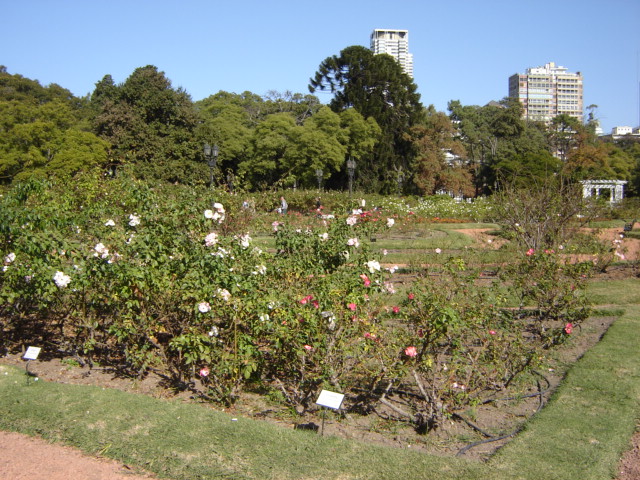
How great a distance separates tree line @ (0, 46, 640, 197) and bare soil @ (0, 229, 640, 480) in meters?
21.1

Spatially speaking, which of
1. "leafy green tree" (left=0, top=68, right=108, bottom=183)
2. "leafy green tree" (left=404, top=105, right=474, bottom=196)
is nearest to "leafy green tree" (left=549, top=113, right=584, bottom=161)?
"leafy green tree" (left=404, top=105, right=474, bottom=196)

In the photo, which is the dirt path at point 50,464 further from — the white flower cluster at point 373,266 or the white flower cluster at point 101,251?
the white flower cluster at point 373,266

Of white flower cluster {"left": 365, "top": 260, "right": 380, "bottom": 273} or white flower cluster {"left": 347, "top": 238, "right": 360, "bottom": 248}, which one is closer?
white flower cluster {"left": 365, "top": 260, "right": 380, "bottom": 273}

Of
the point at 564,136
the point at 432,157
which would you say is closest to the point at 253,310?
the point at 432,157

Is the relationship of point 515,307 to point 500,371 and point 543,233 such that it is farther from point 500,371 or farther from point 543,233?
point 500,371

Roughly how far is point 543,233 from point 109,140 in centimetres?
2632

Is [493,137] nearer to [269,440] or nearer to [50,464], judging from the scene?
[269,440]

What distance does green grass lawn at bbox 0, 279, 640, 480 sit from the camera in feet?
11.7

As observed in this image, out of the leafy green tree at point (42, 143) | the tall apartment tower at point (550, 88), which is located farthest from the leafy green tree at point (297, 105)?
the tall apartment tower at point (550, 88)

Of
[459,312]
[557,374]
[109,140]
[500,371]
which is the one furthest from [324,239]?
[109,140]

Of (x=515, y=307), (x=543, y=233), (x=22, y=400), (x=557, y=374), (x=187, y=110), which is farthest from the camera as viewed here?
(x=187, y=110)

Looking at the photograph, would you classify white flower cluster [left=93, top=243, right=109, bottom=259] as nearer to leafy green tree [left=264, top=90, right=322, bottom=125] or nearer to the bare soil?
the bare soil

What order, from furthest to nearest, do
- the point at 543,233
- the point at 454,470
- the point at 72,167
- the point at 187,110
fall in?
1. the point at 187,110
2. the point at 72,167
3. the point at 543,233
4. the point at 454,470

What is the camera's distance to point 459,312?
195 inches
